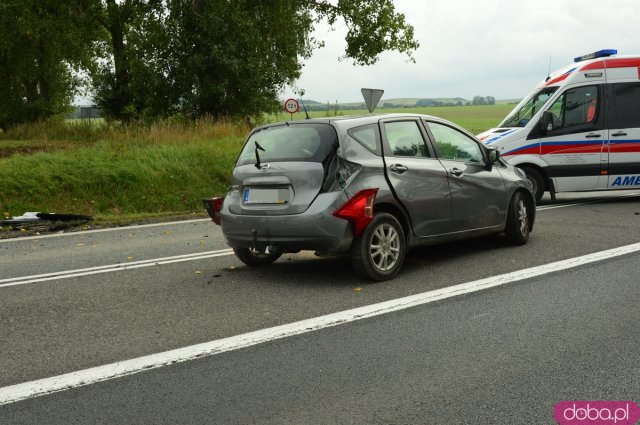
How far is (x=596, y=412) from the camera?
155 inches

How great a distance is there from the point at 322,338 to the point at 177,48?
21906 millimetres

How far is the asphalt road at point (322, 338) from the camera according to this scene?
406cm

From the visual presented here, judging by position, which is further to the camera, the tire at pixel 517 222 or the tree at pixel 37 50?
the tree at pixel 37 50

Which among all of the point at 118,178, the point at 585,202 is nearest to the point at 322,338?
the point at 585,202

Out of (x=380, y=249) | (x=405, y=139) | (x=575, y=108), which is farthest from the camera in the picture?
(x=575, y=108)

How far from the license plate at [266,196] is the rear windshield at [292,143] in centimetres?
33

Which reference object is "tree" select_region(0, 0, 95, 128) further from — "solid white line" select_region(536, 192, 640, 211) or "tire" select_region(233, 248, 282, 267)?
"tire" select_region(233, 248, 282, 267)

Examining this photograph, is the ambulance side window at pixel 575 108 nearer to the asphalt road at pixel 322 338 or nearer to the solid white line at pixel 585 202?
the solid white line at pixel 585 202

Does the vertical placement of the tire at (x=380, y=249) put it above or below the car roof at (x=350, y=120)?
below

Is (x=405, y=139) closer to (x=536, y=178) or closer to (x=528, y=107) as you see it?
(x=536, y=178)

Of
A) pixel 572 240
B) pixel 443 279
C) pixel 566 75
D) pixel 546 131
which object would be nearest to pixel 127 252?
pixel 443 279

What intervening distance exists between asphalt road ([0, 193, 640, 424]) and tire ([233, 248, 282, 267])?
5.3 inches

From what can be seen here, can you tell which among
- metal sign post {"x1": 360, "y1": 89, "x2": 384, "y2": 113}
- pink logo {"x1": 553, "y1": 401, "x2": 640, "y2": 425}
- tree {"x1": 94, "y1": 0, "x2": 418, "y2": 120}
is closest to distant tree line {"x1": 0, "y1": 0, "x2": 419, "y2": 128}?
tree {"x1": 94, "y1": 0, "x2": 418, "y2": 120}

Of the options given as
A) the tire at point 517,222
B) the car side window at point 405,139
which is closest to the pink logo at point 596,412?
the car side window at point 405,139
